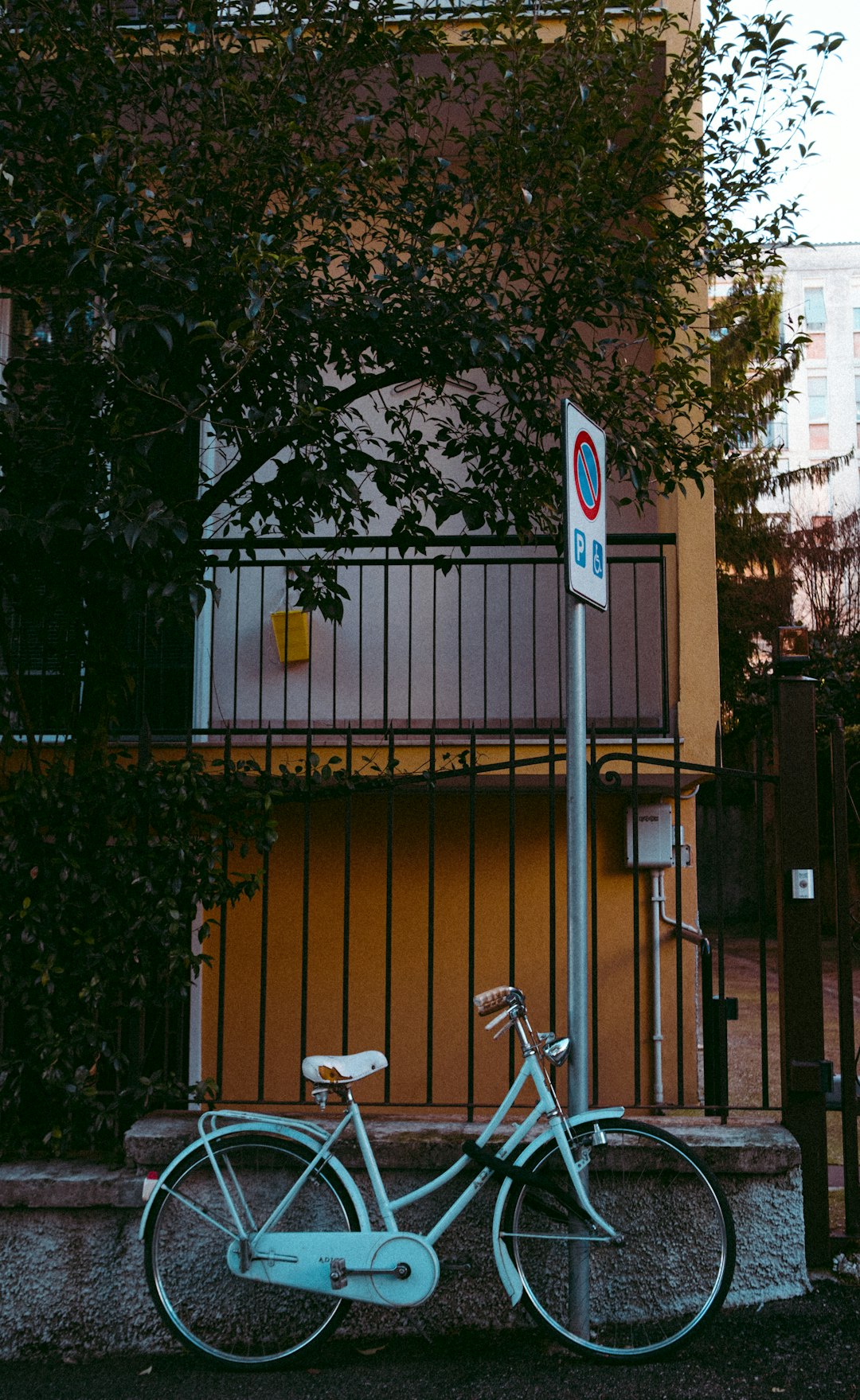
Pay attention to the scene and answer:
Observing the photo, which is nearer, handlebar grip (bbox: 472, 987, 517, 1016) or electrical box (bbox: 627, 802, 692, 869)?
handlebar grip (bbox: 472, 987, 517, 1016)

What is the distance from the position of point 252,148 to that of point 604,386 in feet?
5.41

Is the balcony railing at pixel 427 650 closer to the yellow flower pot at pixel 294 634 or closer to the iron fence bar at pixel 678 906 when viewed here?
the yellow flower pot at pixel 294 634

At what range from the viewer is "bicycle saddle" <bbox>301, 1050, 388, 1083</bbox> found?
344 cm

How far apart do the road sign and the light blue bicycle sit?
4.01ft

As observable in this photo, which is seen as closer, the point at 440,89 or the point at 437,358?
the point at 437,358

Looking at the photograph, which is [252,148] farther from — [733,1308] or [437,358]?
[733,1308]

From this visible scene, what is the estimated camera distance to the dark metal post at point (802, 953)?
153 inches

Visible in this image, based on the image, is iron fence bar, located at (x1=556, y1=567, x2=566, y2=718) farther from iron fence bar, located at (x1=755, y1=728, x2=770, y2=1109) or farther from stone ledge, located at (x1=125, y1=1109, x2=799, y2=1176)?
stone ledge, located at (x1=125, y1=1109, x2=799, y2=1176)

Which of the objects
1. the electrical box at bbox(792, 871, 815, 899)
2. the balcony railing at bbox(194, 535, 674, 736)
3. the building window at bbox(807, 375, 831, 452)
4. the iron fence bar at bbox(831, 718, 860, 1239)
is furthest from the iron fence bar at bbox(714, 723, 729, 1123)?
the building window at bbox(807, 375, 831, 452)

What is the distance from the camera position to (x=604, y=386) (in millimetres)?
4809

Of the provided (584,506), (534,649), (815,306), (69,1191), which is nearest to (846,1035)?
(584,506)

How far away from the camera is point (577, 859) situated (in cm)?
325

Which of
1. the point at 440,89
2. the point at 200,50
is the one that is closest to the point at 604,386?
the point at 440,89

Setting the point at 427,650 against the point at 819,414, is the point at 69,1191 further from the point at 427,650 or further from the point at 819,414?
the point at 819,414
